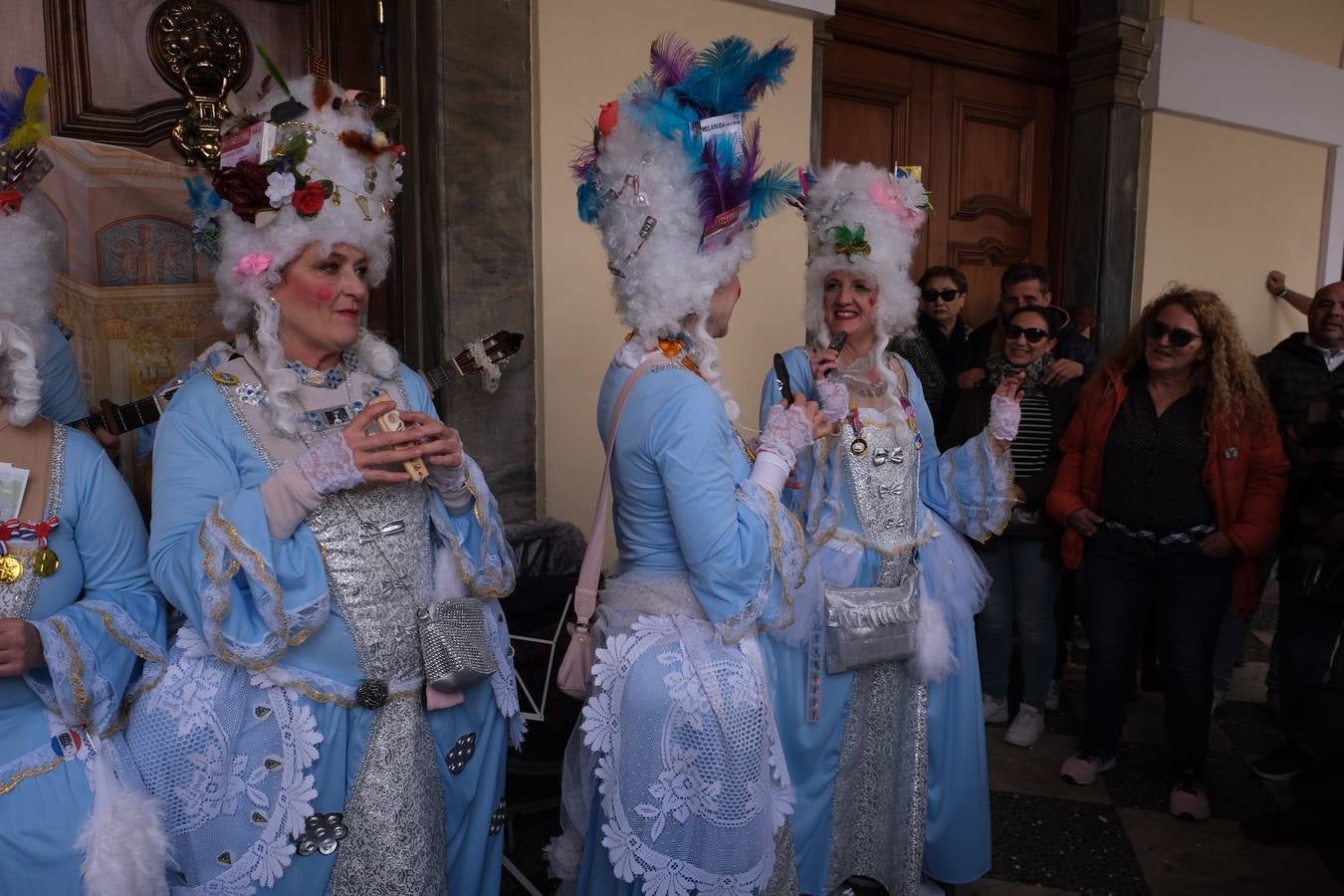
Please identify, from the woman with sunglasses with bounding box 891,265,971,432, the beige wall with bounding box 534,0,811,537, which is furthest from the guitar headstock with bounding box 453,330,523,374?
the woman with sunglasses with bounding box 891,265,971,432

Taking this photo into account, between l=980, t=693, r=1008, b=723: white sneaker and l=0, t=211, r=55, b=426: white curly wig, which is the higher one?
l=0, t=211, r=55, b=426: white curly wig

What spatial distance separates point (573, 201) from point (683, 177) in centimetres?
155

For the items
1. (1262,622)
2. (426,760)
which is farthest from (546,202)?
(1262,622)

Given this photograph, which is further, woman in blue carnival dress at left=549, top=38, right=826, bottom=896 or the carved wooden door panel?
the carved wooden door panel

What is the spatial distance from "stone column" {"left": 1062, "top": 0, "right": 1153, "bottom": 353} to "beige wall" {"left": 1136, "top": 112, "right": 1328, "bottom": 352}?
0.17 metres

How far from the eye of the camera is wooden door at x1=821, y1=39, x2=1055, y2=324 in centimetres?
475

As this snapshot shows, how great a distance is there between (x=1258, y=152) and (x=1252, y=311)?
1.04 meters

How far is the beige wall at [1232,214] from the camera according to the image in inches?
220

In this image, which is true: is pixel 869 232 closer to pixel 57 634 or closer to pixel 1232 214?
pixel 57 634

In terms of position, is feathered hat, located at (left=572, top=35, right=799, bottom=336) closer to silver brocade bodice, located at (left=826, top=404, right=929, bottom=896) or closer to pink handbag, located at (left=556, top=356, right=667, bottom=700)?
pink handbag, located at (left=556, top=356, right=667, bottom=700)

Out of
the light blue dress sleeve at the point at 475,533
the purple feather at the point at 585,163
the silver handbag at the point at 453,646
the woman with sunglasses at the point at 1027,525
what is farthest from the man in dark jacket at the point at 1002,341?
the silver handbag at the point at 453,646

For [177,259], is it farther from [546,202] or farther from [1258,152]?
[1258,152]

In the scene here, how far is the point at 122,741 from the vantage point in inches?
65.9

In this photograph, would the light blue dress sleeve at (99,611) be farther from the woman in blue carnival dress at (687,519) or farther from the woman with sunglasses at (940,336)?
the woman with sunglasses at (940,336)
